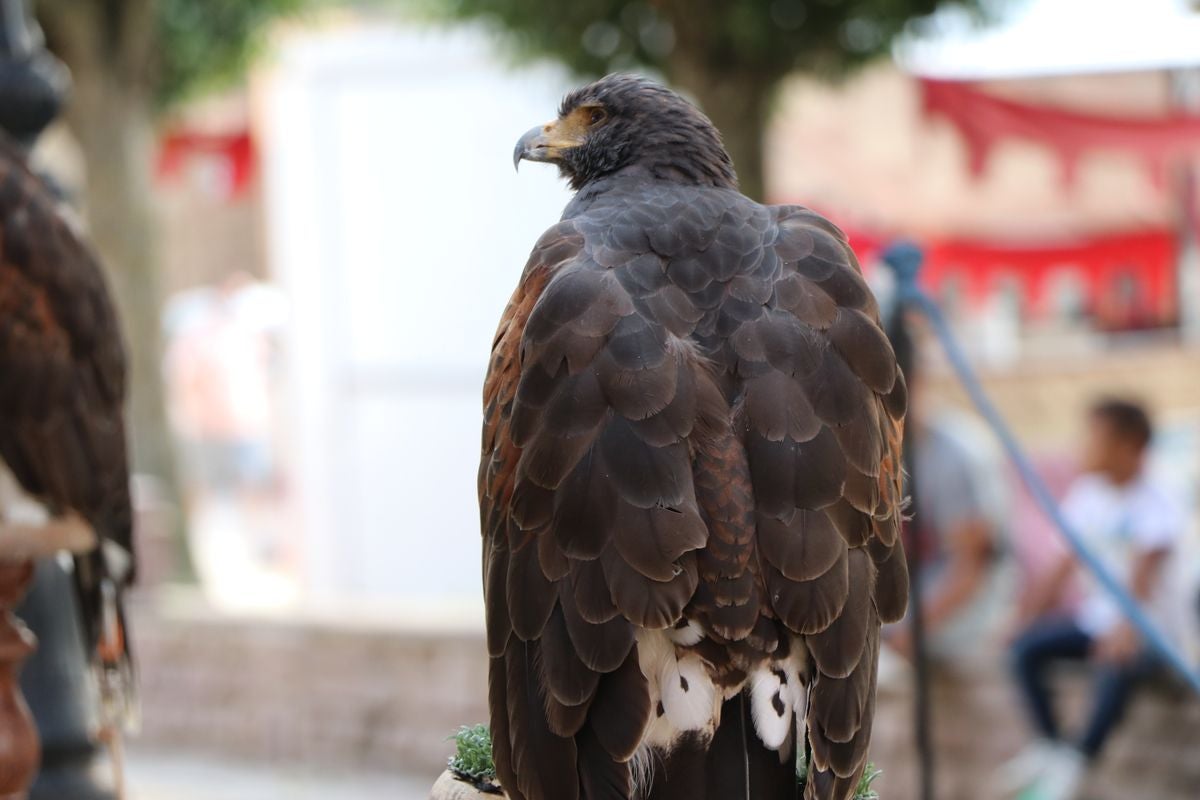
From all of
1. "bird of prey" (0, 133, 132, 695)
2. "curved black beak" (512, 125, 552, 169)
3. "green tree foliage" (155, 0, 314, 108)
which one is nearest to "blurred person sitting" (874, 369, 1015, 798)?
"bird of prey" (0, 133, 132, 695)

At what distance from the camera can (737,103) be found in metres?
6.78

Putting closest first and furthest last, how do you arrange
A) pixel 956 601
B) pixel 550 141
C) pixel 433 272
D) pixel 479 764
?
pixel 479 764
pixel 550 141
pixel 956 601
pixel 433 272

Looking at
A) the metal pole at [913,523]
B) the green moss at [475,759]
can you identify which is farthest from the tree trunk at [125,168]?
the green moss at [475,759]

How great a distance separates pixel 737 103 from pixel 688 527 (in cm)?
472

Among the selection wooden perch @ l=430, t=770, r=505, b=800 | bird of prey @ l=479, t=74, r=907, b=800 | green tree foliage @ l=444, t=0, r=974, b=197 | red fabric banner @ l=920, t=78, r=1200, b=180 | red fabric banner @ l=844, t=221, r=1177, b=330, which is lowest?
wooden perch @ l=430, t=770, r=505, b=800

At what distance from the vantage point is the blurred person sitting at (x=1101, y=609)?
Result: 5.54 meters

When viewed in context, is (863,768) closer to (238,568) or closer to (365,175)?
(365,175)

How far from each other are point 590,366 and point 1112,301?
11.6 meters

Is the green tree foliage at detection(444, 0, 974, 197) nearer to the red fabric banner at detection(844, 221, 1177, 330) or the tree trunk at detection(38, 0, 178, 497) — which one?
the red fabric banner at detection(844, 221, 1177, 330)

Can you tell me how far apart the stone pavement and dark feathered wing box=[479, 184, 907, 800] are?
453 cm

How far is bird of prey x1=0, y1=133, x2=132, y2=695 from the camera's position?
159 inches

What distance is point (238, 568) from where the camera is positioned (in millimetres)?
13586

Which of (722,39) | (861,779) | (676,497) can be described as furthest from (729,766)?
(722,39)

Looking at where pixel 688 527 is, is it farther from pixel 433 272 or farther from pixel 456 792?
pixel 433 272
